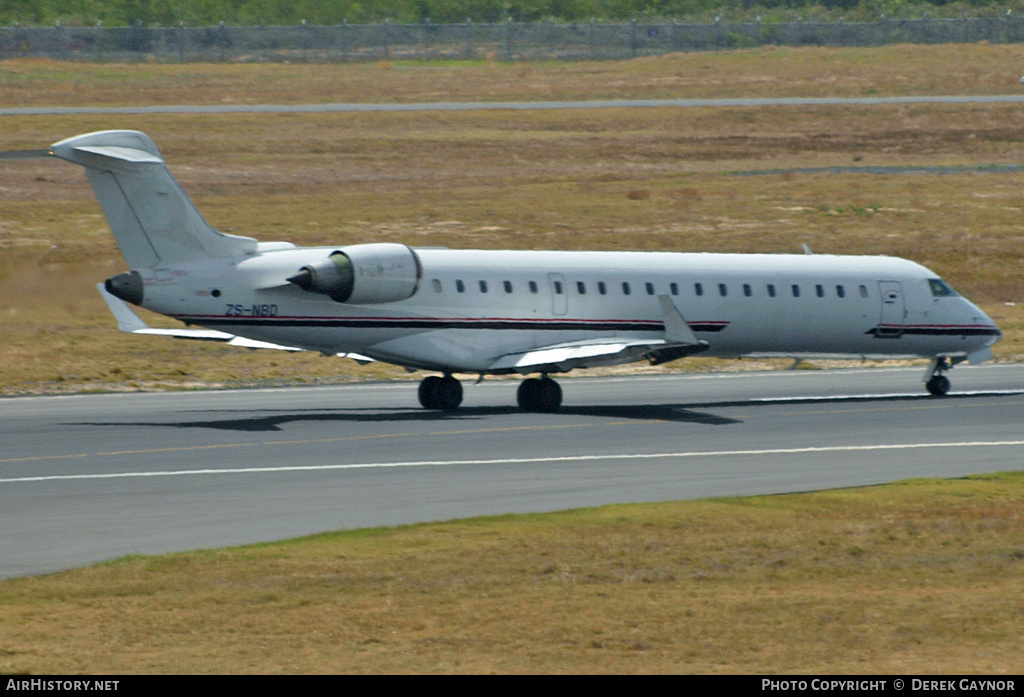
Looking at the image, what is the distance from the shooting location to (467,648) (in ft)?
48.6

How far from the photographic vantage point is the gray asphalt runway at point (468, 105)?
275 feet

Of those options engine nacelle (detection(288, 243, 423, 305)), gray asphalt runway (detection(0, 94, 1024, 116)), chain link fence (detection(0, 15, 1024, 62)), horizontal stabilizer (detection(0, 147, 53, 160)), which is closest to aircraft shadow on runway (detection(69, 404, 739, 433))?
engine nacelle (detection(288, 243, 423, 305))

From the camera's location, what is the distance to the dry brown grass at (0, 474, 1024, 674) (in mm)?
14492

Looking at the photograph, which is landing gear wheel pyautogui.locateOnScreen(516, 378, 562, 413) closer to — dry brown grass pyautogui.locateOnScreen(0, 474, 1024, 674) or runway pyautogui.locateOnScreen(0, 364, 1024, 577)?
runway pyautogui.locateOnScreen(0, 364, 1024, 577)

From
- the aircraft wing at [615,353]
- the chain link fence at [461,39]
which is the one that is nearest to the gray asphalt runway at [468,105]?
the chain link fence at [461,39]

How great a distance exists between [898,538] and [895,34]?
105 metres

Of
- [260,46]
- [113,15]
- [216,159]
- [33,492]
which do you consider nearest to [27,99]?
[216,159]

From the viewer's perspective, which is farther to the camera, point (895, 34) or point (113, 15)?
point (113, 15)

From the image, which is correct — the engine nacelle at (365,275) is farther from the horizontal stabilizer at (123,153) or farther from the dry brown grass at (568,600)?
the dry brown grass at (568,600)

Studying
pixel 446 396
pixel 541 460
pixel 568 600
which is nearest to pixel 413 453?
pixel 541 460

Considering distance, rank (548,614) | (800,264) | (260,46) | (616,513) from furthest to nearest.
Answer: (260,46) → (800,264) → (616,513) → (548,614)

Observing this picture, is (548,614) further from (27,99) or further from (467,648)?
(27,99)

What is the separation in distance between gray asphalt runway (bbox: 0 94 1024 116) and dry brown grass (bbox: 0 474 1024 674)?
6551cm

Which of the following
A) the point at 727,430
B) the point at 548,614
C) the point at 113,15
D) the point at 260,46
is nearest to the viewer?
the point at 548,614
